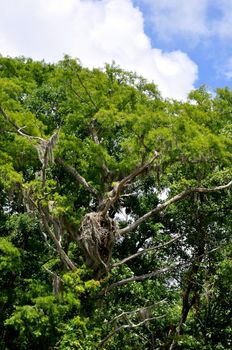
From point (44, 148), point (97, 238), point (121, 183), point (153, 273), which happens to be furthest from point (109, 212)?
point (44, 148)

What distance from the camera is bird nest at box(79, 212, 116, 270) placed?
12875 mm

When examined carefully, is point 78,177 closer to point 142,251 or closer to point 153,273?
point 142,251

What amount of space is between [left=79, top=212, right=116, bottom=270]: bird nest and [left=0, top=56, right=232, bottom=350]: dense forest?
31mm

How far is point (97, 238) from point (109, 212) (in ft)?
5.45

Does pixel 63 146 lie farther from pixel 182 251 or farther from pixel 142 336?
pixel 142 336

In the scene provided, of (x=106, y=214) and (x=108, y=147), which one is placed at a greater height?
(x=108, y=147)

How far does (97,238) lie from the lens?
1284 centimetres

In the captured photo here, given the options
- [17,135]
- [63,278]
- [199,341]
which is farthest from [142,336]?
[17,135]

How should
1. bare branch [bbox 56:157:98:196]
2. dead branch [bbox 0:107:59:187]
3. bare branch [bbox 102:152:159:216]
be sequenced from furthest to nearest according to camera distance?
bare branch [bbox 56:157:98:196]
bare branch [bbox 102:152:159:216]
dead branch [bbox 0:107:59:187]

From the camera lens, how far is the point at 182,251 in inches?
622

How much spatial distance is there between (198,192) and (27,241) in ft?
16.4

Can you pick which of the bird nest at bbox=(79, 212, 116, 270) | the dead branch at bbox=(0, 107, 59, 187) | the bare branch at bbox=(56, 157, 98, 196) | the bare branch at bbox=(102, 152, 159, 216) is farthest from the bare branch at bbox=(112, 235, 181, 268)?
the dead branch at bbox=(0, 107, 59, 187)

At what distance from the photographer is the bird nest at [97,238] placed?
507 inches

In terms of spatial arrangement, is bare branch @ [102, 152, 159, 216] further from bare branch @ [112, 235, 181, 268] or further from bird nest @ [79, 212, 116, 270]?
bare branch @ [112, 235, 181, 268]
